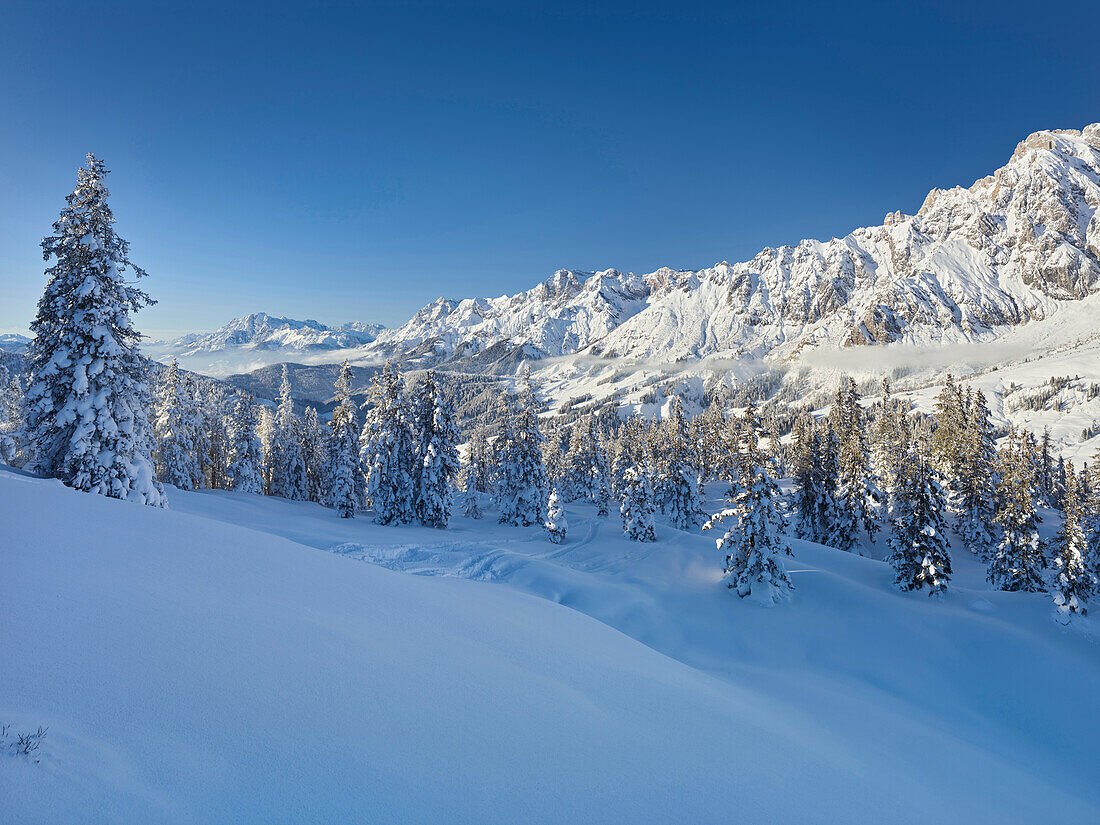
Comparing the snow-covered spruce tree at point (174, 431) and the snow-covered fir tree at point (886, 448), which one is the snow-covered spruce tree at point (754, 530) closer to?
the snow-covered fir tree at point (886, 448)

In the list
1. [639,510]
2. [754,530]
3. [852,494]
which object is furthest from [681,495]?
[754,530]

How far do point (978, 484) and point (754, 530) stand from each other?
103 ft

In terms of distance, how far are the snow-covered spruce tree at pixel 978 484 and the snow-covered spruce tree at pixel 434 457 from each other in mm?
41147

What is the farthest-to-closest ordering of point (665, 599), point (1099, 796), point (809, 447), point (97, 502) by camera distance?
point (809, 447) < point (665, 599) < point (1099, 796) < point (97, 502)

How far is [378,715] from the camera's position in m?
4.37

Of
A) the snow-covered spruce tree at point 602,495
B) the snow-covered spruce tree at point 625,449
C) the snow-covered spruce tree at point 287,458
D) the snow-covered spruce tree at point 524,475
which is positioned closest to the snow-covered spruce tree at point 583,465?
the snow-covered spruce tree at point 602,495

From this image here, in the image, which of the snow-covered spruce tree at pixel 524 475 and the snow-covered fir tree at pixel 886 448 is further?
the snow-covered fir tree at pixel 886 448

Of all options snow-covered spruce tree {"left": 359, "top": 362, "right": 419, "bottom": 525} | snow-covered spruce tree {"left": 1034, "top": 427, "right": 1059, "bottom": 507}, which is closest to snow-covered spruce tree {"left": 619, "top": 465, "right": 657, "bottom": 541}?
snow-covered spruce tree {"left": 359, "top": 362, "right": 419, "bottom": 525}

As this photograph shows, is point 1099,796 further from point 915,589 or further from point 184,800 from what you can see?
point 184,800

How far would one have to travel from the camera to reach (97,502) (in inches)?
370

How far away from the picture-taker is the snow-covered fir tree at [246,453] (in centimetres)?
4212

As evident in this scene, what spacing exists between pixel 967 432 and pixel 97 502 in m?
53.5

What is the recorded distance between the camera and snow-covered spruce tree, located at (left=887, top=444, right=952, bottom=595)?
2200 centimetres

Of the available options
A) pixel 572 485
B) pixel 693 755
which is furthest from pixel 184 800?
pixel 572 485
